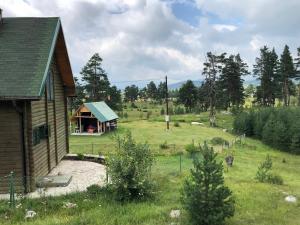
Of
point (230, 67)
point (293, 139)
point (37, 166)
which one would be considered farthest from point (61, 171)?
point (230, 67)

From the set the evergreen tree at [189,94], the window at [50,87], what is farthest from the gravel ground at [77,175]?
A: the evergreen tree at [189,94]

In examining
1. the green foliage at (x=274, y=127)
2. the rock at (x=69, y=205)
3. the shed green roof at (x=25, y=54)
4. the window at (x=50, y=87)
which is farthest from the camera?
the green foliage at (x=274, y=127)

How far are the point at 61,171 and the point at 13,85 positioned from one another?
20.3ft

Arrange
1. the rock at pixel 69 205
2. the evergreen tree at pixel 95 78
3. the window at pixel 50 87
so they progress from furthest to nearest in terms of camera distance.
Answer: the evergreen tree at pixel 95 78 → the window at pixel 50 87 → the rock at pixel 69 205

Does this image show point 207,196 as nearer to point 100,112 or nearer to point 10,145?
point 10,145

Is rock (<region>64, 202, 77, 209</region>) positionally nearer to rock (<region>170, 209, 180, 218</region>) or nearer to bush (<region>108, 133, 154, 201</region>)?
bush (<region>108, 133, 154, 201</region>)

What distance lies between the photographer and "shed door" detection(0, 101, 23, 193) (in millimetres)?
15109

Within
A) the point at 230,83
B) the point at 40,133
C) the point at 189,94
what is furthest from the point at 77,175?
the point at 189,94

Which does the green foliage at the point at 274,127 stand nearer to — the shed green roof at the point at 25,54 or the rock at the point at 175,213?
the shed green roof at the point at 25,54

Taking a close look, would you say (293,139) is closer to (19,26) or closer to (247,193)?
Result: (247,193)

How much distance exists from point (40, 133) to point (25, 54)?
3.33 metres

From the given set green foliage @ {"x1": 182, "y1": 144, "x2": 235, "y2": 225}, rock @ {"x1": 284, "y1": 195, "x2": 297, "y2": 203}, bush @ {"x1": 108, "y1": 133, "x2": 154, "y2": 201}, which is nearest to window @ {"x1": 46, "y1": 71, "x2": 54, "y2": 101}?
bush @ {"x1": 108, "y1": 133, "x2": 154, "y2": 201}

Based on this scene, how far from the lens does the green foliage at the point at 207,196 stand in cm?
1100

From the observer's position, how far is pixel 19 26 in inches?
701
